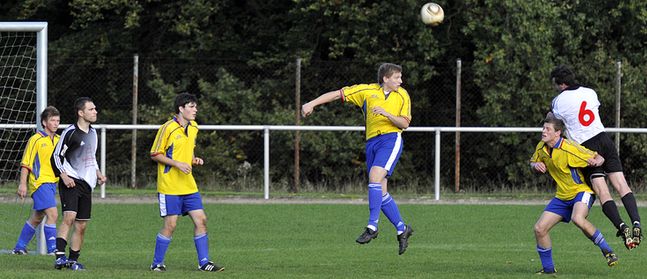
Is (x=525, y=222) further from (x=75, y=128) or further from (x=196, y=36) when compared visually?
(x=196, y=36)

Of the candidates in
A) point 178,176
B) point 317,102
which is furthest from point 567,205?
point 178,176

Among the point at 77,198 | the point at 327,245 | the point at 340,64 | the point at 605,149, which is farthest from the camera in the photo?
the point at 340,64

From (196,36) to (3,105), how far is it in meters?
6.55

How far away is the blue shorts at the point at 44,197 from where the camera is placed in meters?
13.2

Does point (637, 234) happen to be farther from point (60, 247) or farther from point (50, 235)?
point (50, 235)

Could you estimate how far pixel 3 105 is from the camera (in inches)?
898

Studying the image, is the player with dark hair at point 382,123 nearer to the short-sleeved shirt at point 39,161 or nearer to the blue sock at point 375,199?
the blue sock at point 375,199

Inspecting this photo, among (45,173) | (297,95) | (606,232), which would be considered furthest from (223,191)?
(45,173)

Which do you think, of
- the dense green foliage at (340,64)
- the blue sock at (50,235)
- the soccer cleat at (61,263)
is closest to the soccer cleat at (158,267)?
the soccer cleat at (61,263)

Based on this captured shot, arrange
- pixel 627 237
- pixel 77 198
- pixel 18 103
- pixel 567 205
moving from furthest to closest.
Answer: pixel 18 103, pixel 77 198, pixel 567 205, pixel 627 237

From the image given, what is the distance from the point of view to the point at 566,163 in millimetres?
11750

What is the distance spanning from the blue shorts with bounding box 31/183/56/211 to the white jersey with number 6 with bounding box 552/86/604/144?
5177 millimetres

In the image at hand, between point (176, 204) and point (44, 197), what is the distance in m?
1.90

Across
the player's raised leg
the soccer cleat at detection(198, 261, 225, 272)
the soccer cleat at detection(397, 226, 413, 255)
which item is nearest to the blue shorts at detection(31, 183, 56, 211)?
the soccer cleat at detection(198, 261, 225, 272)
